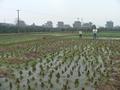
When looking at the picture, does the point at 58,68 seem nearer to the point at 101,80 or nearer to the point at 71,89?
the point at 101,80

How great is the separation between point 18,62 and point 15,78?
5241 mm

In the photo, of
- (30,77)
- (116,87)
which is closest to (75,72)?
(30,77)

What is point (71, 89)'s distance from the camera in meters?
9.73

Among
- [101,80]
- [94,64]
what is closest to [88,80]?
[101,80]

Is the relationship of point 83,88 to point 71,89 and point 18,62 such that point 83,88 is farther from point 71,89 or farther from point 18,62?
point 18,62

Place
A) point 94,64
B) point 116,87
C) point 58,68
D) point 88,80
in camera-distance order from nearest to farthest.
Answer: point 116,87 < point 88,80 < point 58,68 < point 94,64

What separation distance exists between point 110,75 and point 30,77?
11.4 feet

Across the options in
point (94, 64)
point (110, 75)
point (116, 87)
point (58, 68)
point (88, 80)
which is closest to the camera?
point (116, 87)

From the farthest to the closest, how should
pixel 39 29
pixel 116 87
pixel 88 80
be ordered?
pixel 39 29 < pixel 88 80 < pixel 116 87

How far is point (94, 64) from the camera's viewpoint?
16188 millimetres

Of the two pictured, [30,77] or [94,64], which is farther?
[94,64]

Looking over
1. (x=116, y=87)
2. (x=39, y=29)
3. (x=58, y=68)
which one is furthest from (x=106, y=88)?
(x=39, y=29)

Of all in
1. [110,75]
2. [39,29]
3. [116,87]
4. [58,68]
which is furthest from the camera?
[39,29]

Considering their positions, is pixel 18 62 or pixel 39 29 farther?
pixel 39 29
